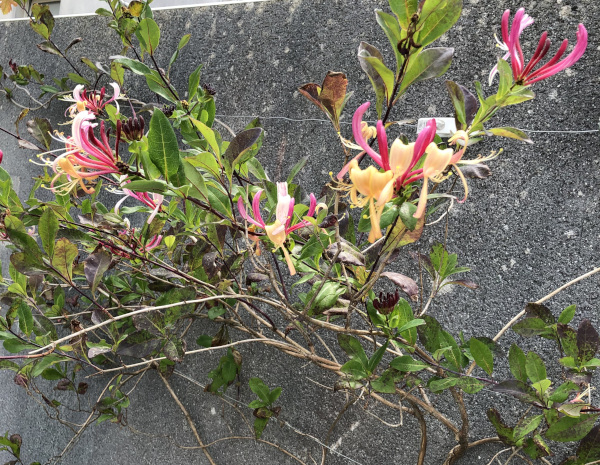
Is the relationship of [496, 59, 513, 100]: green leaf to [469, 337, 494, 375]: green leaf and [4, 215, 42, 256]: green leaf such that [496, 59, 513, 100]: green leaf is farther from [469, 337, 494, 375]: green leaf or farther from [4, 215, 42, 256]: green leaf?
[4, 215, 42, 256]: green leaf

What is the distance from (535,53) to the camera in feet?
1.85

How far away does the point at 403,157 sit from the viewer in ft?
1.53

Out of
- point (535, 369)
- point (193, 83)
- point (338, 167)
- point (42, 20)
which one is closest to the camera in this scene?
point (535, 369)

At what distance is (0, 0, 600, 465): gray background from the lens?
102 centimetres

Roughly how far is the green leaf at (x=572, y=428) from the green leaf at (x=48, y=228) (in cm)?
76

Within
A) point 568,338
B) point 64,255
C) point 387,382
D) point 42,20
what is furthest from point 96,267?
point 42,20

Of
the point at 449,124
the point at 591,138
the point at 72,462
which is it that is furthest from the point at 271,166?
the point at 72,462

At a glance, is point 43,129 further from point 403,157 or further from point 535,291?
point 535,291

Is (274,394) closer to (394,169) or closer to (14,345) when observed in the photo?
(14,345)

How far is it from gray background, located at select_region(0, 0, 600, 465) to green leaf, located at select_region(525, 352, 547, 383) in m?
0.27

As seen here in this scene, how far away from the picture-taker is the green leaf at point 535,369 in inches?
31.2

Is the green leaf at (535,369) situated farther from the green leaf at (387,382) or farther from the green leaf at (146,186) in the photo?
the green leaf at (146,186)

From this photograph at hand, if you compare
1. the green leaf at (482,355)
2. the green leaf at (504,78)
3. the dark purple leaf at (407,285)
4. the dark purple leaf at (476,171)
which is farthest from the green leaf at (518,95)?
the green leaf at (482,355)

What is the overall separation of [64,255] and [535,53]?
653mm
